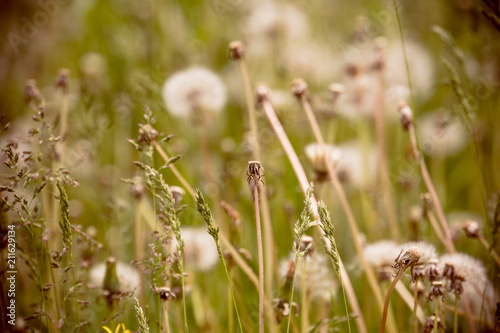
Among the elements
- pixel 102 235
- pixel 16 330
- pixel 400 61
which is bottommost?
pixel 16 330

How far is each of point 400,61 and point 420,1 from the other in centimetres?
55

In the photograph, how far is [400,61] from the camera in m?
1.65

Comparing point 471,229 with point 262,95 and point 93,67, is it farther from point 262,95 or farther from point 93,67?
point 93,67

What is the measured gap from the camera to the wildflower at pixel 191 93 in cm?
115

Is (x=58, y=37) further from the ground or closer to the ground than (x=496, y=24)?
further from the ground

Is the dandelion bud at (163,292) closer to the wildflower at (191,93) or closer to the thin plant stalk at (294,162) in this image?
the thin plant stalk at (294,162)

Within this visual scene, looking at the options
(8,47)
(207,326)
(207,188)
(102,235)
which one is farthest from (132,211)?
(8,47)

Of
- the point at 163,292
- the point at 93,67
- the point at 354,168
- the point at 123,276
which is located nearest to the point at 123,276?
the point at 123,276

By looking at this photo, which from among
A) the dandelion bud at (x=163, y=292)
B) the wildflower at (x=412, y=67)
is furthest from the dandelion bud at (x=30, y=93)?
the wildflower at (x=412, y=67)

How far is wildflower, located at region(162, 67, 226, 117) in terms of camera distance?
1.15m

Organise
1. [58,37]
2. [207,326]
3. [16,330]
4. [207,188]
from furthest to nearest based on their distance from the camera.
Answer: [58,37]
[207,188]
[207,326]
[16,330]

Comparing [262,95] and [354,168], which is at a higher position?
[354,168]

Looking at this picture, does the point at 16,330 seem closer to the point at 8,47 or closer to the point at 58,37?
the point at 8,47

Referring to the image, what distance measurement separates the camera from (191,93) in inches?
45.5
